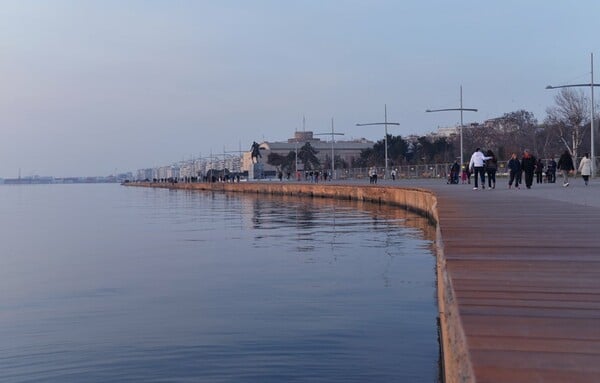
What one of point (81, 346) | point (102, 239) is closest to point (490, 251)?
point (81, 346)

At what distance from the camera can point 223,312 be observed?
10586mm

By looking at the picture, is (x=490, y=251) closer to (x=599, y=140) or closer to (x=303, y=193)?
(x=303, y=193)

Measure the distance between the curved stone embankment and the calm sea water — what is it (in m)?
0.87

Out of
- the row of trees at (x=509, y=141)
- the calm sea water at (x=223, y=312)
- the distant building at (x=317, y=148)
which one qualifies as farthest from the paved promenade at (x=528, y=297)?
the distant building at (x=317, y=148)

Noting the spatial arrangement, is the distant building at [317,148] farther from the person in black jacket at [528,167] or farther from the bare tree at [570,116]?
the person in black jacket at [528,167]

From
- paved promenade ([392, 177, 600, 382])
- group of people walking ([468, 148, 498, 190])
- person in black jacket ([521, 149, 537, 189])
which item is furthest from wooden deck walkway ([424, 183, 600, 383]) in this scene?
person in black jacket ([521, 149, 537, 189])

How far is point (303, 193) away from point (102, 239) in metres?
38.0

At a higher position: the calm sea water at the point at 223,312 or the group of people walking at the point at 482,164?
the group of people walking at the point at 482,164

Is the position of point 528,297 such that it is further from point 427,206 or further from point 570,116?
point 570,116

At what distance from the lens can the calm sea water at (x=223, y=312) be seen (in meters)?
7.93

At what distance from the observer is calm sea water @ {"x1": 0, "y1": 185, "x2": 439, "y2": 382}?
7934mm

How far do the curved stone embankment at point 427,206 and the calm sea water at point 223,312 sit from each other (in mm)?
869

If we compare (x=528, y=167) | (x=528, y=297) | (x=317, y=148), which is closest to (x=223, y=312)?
(x=528, y=297)

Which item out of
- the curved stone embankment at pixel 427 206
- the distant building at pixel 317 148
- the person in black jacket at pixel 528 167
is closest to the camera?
the curved stone embankment at pixel 427 206
